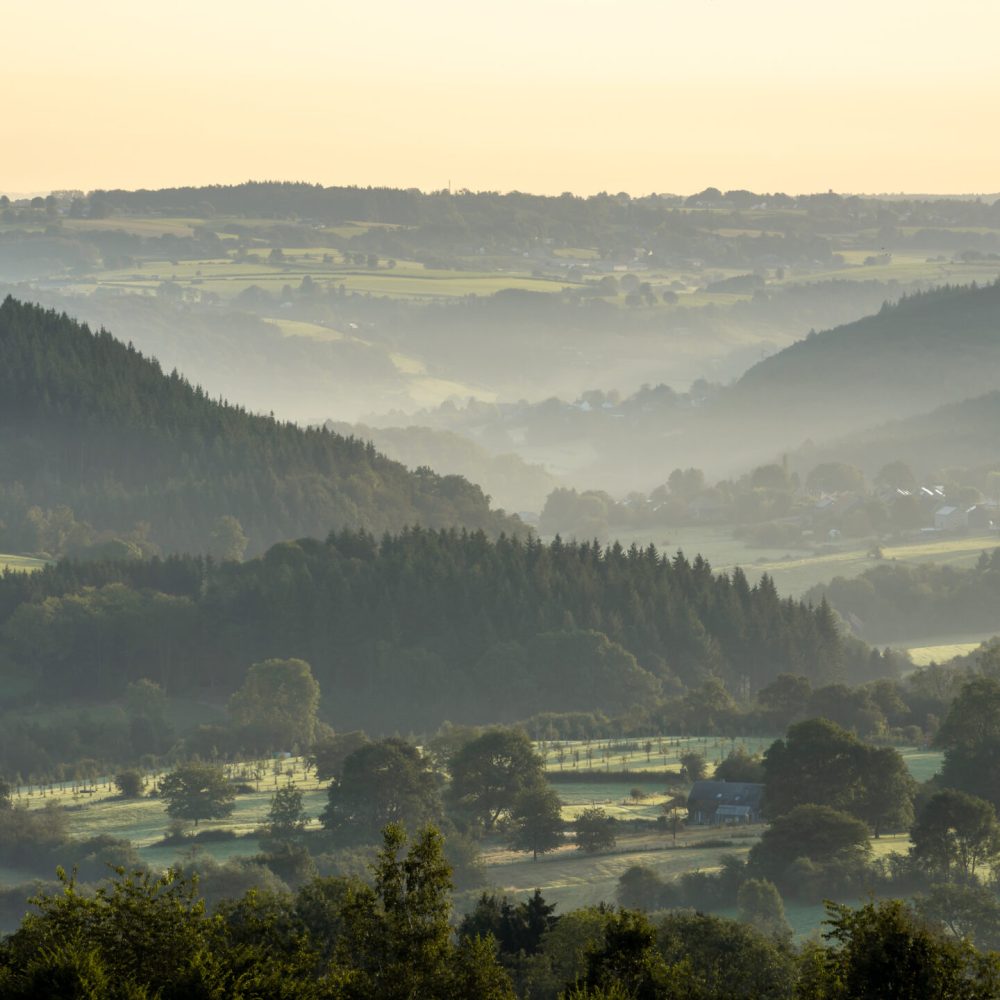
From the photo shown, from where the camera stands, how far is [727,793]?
145m

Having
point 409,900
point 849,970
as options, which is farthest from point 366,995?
point 849,970

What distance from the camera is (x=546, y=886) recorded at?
401ft

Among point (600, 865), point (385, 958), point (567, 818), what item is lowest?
point (567, 818)

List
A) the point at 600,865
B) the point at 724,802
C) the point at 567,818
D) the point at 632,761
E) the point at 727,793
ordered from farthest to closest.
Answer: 1. the point at 632,761
2. the point at 727,793
3. the point at 724,802
4. the point at 567,818
5. the point at 600,865

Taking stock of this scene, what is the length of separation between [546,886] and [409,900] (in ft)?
189

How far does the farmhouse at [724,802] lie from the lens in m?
141

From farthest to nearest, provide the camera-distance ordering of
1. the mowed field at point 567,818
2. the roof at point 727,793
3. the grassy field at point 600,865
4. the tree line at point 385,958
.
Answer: the roof at point 727,793
the mowed field at point 567,818
the grassy field at point 600,865
the tree line at point 385,958

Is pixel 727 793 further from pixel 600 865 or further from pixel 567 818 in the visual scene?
pixel 600 865

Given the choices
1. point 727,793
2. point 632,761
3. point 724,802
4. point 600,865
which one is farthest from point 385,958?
point 632,761

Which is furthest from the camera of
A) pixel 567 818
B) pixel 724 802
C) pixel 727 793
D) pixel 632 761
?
pixel 632 761

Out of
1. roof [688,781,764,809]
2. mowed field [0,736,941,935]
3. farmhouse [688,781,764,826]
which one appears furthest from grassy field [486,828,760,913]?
roof [688,781,764,809]

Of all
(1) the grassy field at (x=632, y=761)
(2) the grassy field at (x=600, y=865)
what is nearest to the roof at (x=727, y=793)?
(1) the grassy field at (x=632, y=761)

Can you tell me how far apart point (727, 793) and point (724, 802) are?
1.57 m

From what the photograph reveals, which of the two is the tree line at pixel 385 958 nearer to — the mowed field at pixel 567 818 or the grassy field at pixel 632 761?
the mowed field at pixel 567 818
